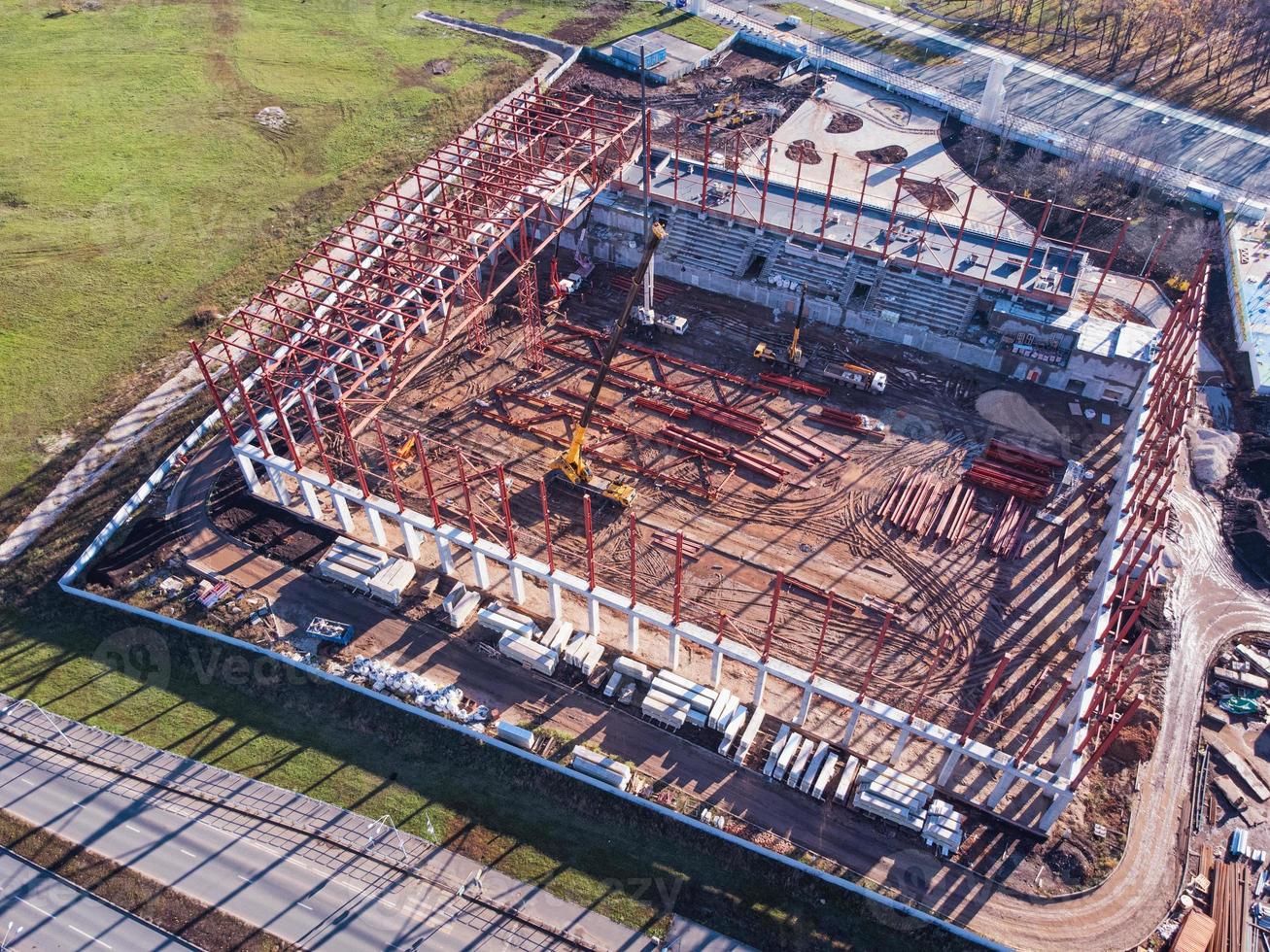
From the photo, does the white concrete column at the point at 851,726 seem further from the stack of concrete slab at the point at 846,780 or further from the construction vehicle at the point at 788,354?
the construction vehicle at the point at 788,354

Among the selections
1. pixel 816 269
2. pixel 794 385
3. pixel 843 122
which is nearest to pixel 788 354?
pixel 794 385

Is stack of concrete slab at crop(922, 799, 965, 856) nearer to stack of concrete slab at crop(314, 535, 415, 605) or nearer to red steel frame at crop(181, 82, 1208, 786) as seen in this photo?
red steel frame at crop(181, 82, 1208, 786)

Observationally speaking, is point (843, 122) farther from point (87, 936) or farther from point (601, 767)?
point (87, 936)

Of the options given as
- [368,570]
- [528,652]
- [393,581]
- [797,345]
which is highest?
[797,345]

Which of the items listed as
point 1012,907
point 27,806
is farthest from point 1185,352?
point 27,806

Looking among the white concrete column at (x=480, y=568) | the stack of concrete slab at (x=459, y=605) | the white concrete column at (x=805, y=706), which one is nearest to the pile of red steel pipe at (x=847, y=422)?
the white concrete column at (x=805, y=706)

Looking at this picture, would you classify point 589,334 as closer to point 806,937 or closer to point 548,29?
point 806,937

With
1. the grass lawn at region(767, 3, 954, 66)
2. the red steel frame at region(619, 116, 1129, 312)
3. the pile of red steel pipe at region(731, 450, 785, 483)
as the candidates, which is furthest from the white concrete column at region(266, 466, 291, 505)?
the grass lawn at region(767, 3, 954, 66)
